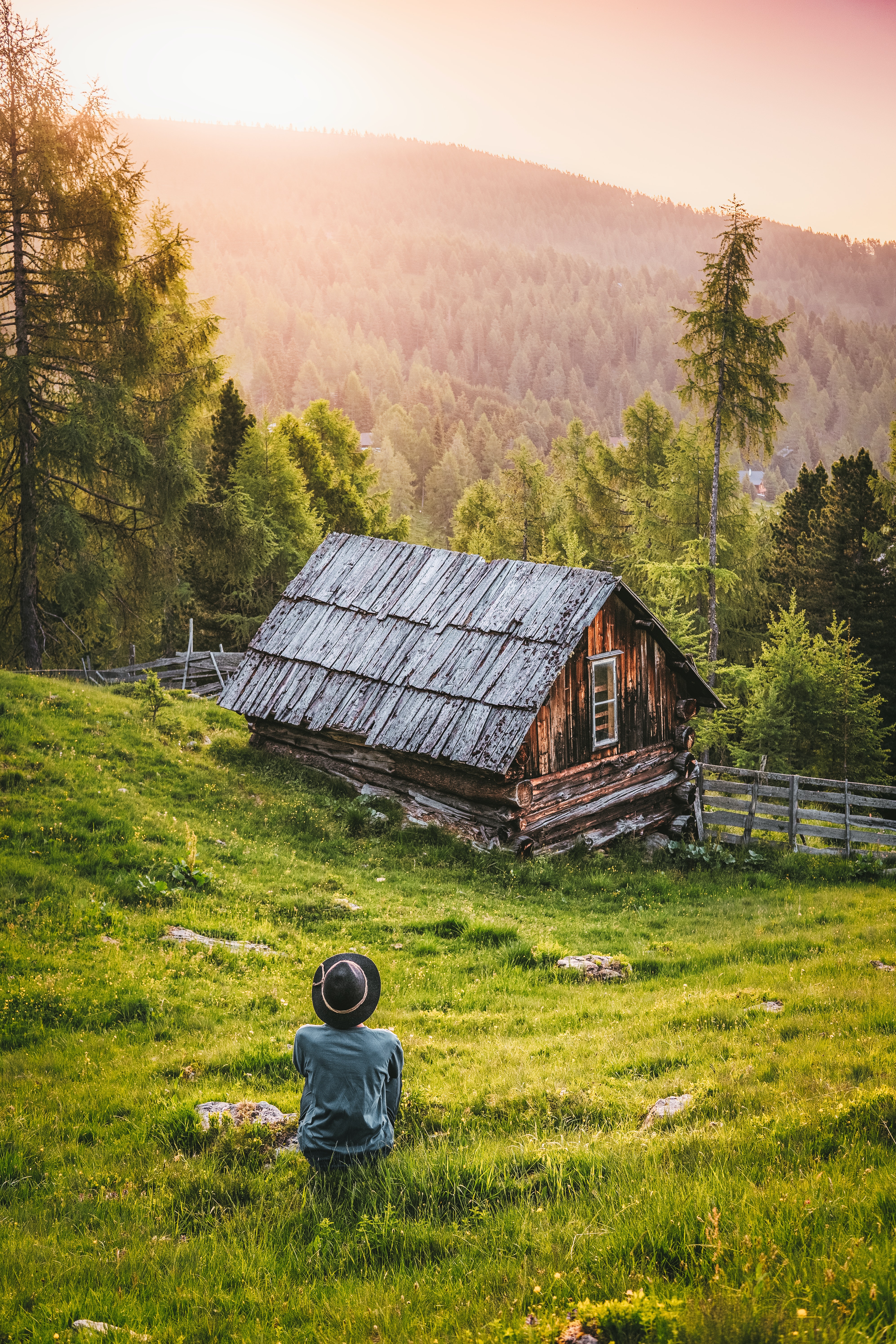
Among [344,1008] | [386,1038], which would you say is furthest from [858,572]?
[344,1008]

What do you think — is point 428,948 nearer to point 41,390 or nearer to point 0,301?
point 41,390

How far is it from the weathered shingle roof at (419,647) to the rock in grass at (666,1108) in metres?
8.49

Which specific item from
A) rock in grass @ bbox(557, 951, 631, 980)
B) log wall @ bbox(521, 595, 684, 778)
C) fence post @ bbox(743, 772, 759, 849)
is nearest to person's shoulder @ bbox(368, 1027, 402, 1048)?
rock in grass @ bbox(557, 951, 631, 980)

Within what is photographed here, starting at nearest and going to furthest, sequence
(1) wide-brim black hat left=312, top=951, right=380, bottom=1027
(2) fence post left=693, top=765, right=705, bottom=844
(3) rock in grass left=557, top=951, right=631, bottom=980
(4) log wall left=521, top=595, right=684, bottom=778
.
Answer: (1) wide-brim black hat left=312, top=951, right=380, bottom=1027
(3) rock in grass left=557, top=951, right=631, bottom=980
(4) log wall left=521, top=595, right=684, bottom=778
(2) fence post left=693, top=765, right=705, bottom=844

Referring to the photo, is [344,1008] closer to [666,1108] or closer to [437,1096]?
[437,1096]

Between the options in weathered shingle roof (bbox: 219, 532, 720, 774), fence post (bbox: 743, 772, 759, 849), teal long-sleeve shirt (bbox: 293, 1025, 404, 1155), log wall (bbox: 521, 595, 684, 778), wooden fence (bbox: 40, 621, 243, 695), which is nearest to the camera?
teal long-sleeve shirt (bbox: 293, 1025, 404, 1155)

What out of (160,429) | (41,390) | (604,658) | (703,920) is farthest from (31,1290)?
(160,429)

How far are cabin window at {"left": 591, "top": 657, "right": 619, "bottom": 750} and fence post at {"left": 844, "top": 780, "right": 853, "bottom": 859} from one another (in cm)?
483

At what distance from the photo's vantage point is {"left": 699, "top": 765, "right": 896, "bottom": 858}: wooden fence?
1709 cm

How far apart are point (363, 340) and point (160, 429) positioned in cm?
16523

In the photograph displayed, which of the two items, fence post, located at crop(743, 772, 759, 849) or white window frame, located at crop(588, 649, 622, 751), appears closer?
white window frame, located at crop(588, 649, 622, 751)

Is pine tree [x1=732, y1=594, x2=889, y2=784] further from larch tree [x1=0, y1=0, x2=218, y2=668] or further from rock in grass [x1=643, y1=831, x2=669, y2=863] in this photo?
larch tree [x1=0, y1=0, x2=218, y2=668]

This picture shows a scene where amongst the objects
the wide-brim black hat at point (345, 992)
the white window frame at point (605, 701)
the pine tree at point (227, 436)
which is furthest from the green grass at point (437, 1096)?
the pine tree at point (227, 436)

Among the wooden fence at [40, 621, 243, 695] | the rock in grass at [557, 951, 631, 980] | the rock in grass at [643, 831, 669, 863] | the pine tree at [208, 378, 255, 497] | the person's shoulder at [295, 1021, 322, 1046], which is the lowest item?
the rock in grass at [643, 831, 669, 863]
